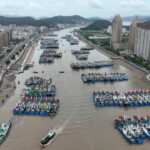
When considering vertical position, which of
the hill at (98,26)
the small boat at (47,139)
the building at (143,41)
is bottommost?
the small boat at (47,139)

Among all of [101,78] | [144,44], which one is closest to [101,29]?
[144,44]

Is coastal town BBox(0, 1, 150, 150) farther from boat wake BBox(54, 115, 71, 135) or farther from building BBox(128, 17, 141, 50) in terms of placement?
building BBox(128, 17, 141, 50)

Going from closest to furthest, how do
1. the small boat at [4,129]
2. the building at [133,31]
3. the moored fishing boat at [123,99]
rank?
the small boat at [4,129]
the moored fishing boat at [123,99]
the building at [133,31]

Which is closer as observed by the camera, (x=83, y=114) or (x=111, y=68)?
(x=83, y=114)

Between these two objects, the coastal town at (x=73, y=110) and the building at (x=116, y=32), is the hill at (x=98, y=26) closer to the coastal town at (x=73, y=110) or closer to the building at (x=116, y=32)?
the building at (x=116, y=32)

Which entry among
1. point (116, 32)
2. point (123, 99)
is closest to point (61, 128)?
point (123, 99)

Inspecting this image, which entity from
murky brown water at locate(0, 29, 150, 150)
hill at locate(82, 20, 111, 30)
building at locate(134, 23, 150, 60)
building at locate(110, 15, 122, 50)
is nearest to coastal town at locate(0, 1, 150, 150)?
murky brown water at locate(0, 29, 150, 150)

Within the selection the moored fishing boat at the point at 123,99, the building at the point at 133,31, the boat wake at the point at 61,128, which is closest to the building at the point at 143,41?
the building at the point at 133,31

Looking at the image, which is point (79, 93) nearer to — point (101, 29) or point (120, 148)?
point (120, 148)

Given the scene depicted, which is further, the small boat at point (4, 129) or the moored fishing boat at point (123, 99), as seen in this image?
the moored fishing boat at point (123, 99)
